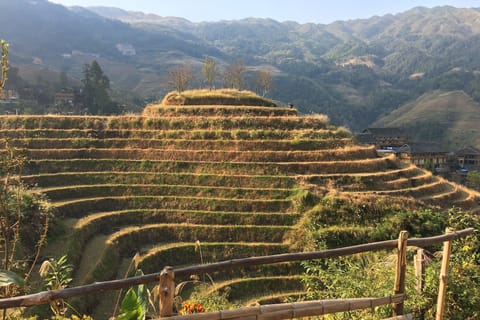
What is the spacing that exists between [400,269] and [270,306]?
5.38 ft

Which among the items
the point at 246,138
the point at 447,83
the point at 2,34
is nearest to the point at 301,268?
the point at 246,138

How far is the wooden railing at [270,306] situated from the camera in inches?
129

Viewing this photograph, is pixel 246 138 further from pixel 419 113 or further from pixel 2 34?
pixel 2 34

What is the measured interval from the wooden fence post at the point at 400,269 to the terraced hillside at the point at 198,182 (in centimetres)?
1119

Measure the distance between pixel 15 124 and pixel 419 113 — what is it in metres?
80.0

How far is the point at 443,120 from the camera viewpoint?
7456 cm

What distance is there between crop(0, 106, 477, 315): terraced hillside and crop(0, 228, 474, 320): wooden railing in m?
11.4

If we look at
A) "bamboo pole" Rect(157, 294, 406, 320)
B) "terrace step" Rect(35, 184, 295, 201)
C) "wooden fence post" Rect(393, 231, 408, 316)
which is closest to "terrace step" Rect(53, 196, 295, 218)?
"terrace step" Rect(35, 184, 295, 201)

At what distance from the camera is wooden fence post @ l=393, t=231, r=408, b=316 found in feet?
13.9

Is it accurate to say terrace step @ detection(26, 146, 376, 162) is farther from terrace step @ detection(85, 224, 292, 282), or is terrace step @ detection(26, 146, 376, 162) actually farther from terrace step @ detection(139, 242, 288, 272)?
terrace step @ detection(139, 242, 288, 272)

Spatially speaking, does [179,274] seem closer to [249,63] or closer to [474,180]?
[474,180]

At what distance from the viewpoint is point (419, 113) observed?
270 feet

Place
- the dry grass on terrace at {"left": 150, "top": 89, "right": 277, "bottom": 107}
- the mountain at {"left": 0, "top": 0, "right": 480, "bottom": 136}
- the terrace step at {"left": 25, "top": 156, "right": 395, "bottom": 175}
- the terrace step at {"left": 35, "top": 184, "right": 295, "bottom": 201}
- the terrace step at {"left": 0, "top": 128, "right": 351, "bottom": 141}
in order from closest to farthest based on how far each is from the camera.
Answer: the terrace step at {"left": 35, "top": 184, "right": 295, "bottom": 201} → the terrace step at {"left": 25, "top": 156, "right": 395, "bottom": 175} → the terrace step at {"left": 0, "top": 128, "right": 351, "bottom": 141} → the dry grass on terrace at {"left": 150, "top": 89, "right": 277, "bottom": 107} → the mountain at {"left": 0, "top": 0, "right": 480, "bottom": 136}

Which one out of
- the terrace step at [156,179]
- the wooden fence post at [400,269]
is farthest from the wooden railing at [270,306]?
the terrace step at [156,179]
